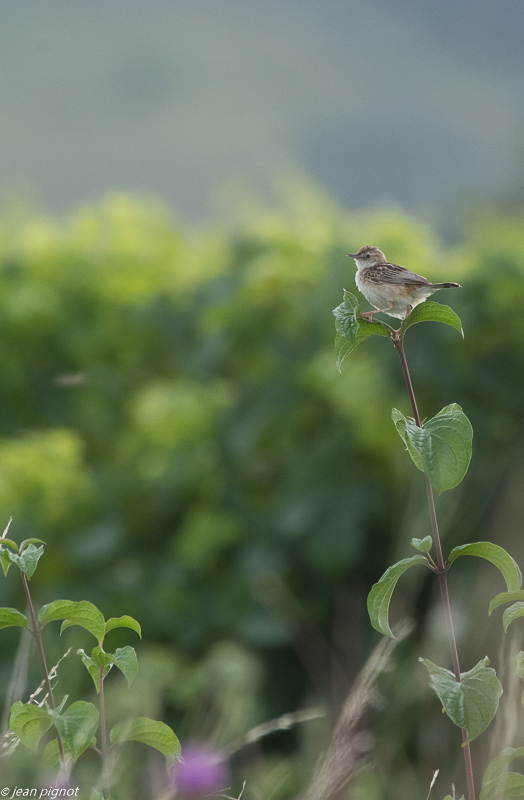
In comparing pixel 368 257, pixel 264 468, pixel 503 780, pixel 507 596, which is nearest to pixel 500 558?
pixel 507 596

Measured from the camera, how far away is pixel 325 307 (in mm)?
2062

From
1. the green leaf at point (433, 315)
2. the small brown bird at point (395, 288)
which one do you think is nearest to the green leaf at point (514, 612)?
the green leaf at point (433, 315)

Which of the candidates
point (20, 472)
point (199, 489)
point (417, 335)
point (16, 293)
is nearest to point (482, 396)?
point (417, 335)

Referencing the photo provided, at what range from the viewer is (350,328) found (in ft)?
1.90

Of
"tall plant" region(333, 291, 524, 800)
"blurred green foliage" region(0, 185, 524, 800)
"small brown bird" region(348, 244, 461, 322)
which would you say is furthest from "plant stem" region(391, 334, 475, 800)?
"blurred green foliage" region(0, 185, 524, 800)

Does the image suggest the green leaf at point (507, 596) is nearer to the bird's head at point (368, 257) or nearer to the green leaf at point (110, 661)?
the green leaf at point (110, 661)

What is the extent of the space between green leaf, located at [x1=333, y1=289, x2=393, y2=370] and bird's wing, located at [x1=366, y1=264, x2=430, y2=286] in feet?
0.60

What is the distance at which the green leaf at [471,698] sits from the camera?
0.53 m

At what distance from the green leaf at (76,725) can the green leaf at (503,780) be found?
272 millimetres

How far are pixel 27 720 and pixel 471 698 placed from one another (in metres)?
0.31

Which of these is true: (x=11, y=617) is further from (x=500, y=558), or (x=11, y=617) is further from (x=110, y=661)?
(x=500, y=558)

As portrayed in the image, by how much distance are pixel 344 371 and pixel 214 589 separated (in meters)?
0.63

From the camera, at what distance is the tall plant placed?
1.77 ft

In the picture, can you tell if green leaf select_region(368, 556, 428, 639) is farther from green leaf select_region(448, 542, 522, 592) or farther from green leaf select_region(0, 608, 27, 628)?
green leaf select_region(0, 608, 27, 628)
